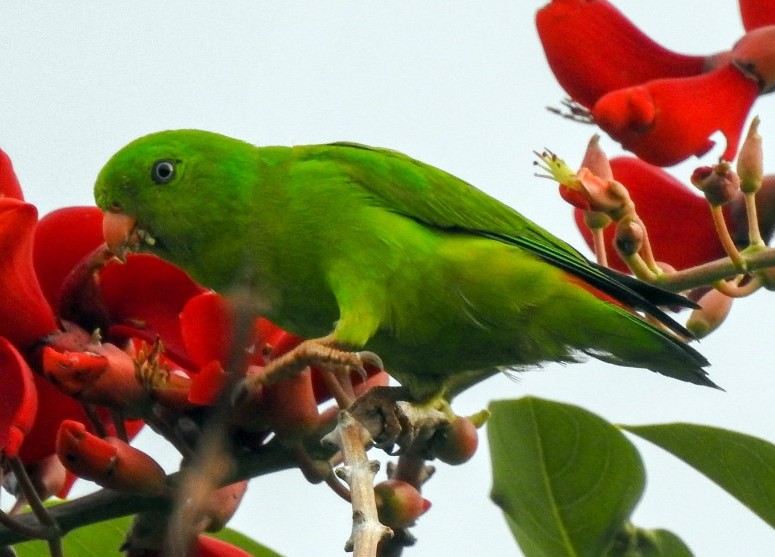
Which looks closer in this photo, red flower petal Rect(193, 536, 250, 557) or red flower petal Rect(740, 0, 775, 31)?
red flower petal Rect(193, 536, 250, 557)

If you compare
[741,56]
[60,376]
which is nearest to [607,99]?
[741,56]

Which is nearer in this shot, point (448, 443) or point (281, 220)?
point (448, 443)

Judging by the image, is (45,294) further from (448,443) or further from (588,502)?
(588,502)

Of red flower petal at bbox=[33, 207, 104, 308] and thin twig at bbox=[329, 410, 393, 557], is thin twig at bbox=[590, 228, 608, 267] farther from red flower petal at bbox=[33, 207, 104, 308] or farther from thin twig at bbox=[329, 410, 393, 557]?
red flower petal at bbox=[33, 207, 104, 308]

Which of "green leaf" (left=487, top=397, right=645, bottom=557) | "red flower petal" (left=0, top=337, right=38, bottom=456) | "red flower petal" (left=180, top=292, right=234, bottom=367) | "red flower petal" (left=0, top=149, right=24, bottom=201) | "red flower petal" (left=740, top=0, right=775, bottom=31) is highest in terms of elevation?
"red flower petal" (left=740, top=0, right=775, bottom=31)

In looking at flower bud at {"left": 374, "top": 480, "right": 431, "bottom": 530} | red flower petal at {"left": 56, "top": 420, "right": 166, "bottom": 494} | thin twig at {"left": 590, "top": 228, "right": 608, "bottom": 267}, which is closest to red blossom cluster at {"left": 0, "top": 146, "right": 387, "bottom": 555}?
red flower petal at {"left": 56, "top": 420, "right": 166, "bottom": 494}

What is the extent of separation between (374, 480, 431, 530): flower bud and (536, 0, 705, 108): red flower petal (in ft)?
2.43

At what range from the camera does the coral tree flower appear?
1.70 m

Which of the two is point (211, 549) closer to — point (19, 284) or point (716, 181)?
point (19, 284)

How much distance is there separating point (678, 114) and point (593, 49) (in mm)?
197

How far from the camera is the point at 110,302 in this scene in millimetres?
1762

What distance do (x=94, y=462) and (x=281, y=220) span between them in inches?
36.6

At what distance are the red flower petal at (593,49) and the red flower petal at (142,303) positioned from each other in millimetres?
733

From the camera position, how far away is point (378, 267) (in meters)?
2.18
